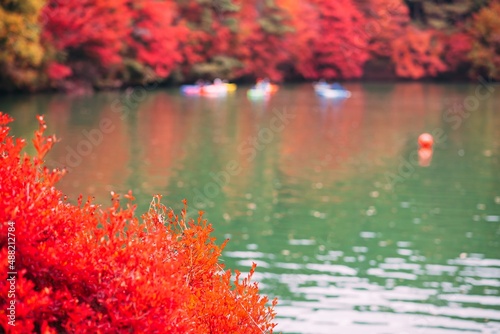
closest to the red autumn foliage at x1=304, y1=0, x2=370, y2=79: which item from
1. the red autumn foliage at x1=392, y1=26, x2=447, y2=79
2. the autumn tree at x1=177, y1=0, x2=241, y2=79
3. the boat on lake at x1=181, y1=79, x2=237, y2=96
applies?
the red autumn foliage at x1=392, y1=26, x2=447, y2=79

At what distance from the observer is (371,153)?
979 inches

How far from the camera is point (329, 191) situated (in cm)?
1842

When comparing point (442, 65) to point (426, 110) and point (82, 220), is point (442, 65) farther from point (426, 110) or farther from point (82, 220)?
point (82, 220)

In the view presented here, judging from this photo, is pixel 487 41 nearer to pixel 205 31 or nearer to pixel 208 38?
pixel 208 38

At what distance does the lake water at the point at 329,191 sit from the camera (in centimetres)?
1080

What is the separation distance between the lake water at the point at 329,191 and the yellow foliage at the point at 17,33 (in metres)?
1.98

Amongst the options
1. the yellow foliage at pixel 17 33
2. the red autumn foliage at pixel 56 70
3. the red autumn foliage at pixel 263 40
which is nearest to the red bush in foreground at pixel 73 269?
the yellow foliage at pixel 17 33

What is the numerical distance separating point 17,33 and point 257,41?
1239 inches

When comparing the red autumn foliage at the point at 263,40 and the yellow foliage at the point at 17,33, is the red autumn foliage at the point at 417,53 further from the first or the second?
the yellow foliage at the point at 17,33

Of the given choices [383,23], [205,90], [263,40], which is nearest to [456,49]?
[383,23]

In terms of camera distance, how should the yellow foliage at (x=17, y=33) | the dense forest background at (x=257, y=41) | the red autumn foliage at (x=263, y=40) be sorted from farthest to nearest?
1. the red autumn foliage at (x=263, y=40)
2. the dense forest background at (x=257, y=41)
3. the yellow foliage at (x=17, y=33)

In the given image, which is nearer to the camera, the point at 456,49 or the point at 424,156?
the point at 424,156

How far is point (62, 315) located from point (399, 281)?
819 centimetres

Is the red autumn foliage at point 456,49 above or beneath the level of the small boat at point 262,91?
above
